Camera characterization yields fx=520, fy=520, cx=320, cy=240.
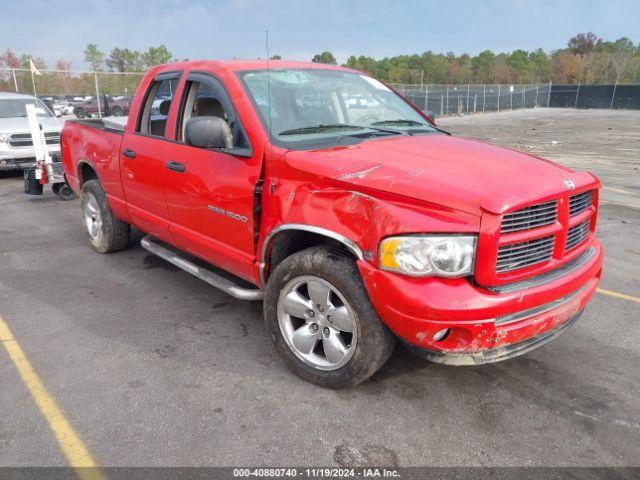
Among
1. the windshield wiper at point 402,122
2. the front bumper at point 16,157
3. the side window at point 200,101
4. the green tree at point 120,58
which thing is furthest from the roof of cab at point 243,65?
the green tree at point 120,58

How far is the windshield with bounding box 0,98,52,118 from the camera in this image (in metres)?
11.2

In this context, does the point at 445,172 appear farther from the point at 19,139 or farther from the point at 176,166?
the point at 19,139

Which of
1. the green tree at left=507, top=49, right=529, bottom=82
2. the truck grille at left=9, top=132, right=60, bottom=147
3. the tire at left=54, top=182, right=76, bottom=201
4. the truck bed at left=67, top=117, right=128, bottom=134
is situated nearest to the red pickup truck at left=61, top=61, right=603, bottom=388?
the truck bed at left=67, top=117, right=128, bottom=134

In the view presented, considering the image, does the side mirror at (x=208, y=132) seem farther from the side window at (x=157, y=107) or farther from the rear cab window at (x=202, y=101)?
the side window at (x=157, y=107)

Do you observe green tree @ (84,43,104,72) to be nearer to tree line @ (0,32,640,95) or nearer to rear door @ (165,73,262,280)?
tree line @ (0,32,640,95)

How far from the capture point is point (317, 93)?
3838 millimetres

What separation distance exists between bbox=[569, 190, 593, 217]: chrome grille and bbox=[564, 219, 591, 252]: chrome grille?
9cm

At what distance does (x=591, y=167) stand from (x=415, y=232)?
37.1 ft

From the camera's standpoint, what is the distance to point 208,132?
3.27 metres

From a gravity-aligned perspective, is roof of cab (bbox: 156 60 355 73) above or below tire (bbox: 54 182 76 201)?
above

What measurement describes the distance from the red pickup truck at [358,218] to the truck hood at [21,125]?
22.6 ft

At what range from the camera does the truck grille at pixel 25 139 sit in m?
9.73

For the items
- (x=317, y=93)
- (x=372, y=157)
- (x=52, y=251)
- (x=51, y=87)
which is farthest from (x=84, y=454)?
(x=51, y=87)

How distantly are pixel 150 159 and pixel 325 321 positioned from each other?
7.26 feet
